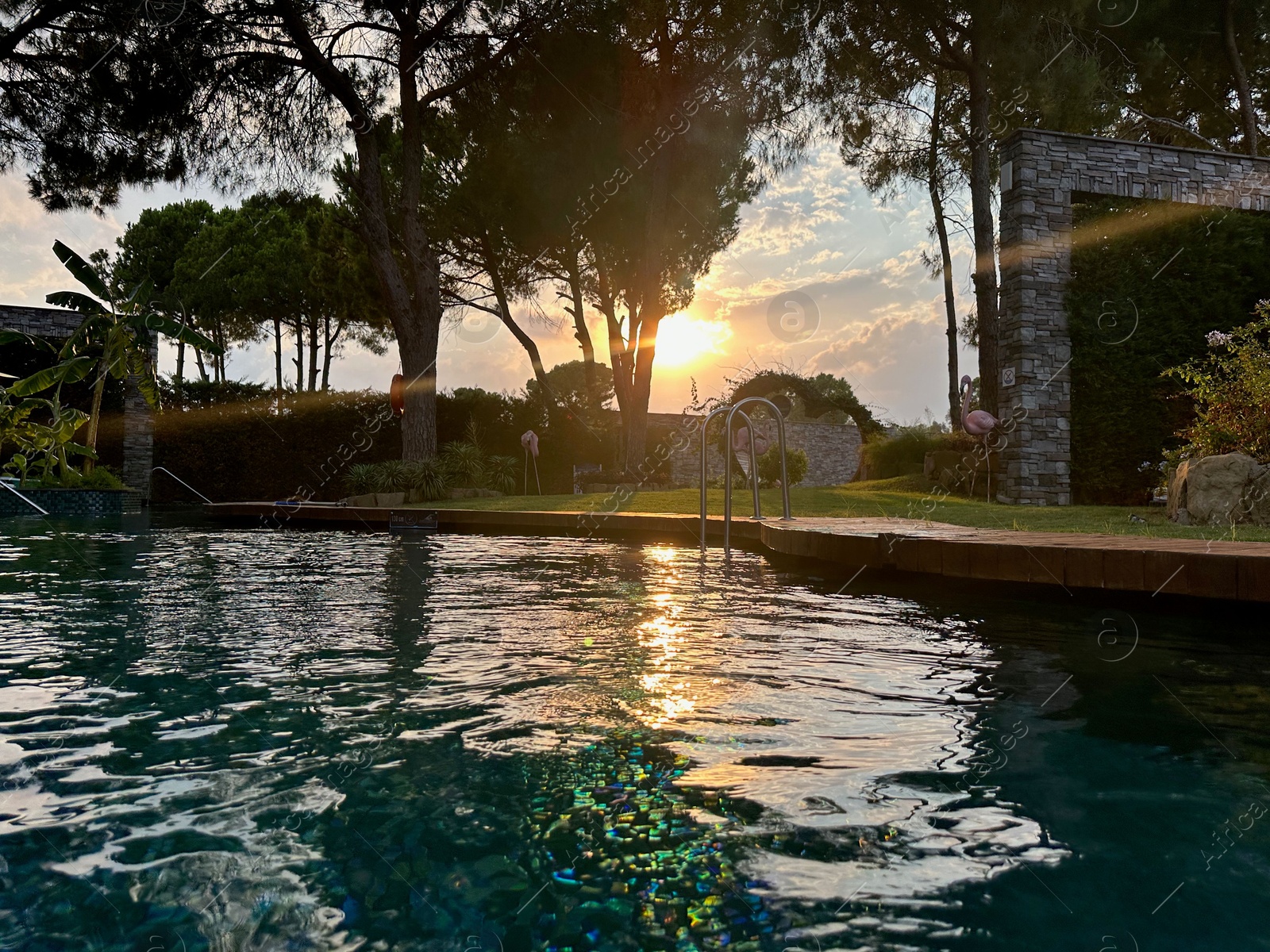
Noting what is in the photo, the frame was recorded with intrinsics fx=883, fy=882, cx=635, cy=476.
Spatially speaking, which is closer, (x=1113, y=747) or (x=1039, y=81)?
(x=1113, y=747)

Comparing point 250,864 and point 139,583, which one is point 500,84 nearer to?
point 139,583

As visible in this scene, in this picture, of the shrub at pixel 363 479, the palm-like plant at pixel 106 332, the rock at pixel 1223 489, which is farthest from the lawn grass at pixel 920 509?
the palm-like plant at pixel 106 332

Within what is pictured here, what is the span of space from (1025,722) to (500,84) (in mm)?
14715

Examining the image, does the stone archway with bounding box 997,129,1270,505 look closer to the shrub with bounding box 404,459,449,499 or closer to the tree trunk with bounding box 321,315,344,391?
the shrub with bounding box 404,459,449,499

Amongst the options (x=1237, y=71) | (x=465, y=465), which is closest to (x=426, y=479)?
(x=465, y=465)

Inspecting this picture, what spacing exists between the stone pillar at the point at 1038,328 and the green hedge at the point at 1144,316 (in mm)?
201

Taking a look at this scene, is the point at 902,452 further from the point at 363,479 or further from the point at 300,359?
the point at 300,359

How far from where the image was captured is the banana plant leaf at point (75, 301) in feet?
34.7

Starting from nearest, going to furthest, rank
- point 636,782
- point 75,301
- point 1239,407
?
1. point 636,782
2. point 1239,407
3. point 75,301

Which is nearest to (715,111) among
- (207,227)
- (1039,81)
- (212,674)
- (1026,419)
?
(1039,81)

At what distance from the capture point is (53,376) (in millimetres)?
8367

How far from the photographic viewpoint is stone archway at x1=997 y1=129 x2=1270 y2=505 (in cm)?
1188

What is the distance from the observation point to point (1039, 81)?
45.8 ft

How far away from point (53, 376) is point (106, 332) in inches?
49.7
